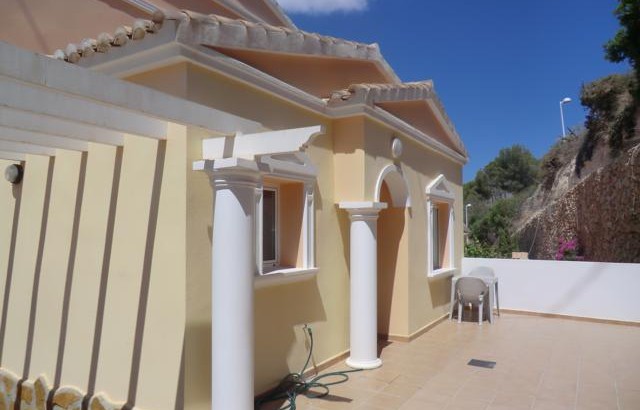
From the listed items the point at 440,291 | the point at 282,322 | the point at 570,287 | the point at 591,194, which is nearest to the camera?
the point at 282,322

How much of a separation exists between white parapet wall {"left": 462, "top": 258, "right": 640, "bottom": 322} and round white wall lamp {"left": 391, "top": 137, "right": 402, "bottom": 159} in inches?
241

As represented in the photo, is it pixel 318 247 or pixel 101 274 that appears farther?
pixel 318 247

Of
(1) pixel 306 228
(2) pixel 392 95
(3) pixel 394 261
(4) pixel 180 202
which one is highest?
(2) pixel 392 95

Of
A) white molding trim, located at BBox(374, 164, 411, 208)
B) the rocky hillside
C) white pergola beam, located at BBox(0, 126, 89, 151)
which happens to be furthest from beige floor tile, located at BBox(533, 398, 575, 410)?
the rocky hillside

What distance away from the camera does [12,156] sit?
6754mm

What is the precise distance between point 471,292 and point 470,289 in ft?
0.28

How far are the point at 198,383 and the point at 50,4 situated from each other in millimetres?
6386

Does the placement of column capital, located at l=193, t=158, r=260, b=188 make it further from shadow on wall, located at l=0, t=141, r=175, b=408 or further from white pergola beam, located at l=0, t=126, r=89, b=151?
white pergola beam, located at l=0, t=126, r=89, b=151

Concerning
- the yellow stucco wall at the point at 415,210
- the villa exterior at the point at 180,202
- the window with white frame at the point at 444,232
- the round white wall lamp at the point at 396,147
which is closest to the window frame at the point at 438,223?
the window with white frame at the point at 444,232

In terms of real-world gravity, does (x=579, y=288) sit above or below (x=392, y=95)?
below

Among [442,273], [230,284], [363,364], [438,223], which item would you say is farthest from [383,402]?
[438,223]

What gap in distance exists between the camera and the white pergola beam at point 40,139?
5.21m

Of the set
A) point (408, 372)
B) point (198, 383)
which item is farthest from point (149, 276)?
point (408, 372)

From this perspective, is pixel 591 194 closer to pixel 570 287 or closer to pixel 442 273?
→ pixel 570 287
